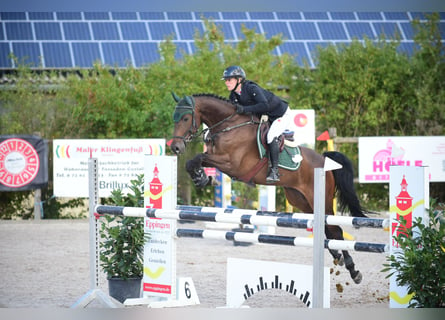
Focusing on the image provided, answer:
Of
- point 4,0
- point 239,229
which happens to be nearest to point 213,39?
point 239,229

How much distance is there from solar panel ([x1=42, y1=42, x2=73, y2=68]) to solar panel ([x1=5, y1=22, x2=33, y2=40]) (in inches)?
18.5

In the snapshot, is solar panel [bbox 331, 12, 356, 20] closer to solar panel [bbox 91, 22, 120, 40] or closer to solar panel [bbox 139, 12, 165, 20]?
solar panel [bbox 139, 12, 165, 20]

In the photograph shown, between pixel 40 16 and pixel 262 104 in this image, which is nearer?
pixel 262 104

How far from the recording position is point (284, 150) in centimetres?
729

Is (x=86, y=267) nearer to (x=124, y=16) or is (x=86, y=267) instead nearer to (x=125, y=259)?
(x=125, y=259)

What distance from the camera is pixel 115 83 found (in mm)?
13016

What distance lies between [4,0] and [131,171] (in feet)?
22.1

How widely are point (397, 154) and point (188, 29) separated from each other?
7.60 metres

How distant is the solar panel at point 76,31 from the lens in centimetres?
1717

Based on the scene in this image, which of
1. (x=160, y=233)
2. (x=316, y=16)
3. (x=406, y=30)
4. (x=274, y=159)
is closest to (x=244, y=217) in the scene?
(x=160, y=233)

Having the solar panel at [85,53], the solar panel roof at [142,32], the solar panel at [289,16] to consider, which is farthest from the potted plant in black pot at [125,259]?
the solar panel at [289,16]

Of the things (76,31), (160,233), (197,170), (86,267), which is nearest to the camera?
(160,233)

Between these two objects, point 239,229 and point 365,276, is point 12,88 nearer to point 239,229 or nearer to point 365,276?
point 239,229

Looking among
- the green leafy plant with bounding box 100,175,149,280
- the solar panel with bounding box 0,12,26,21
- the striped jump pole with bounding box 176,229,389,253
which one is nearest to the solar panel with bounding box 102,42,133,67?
the solar panel with bounding box 0,12,26,21
